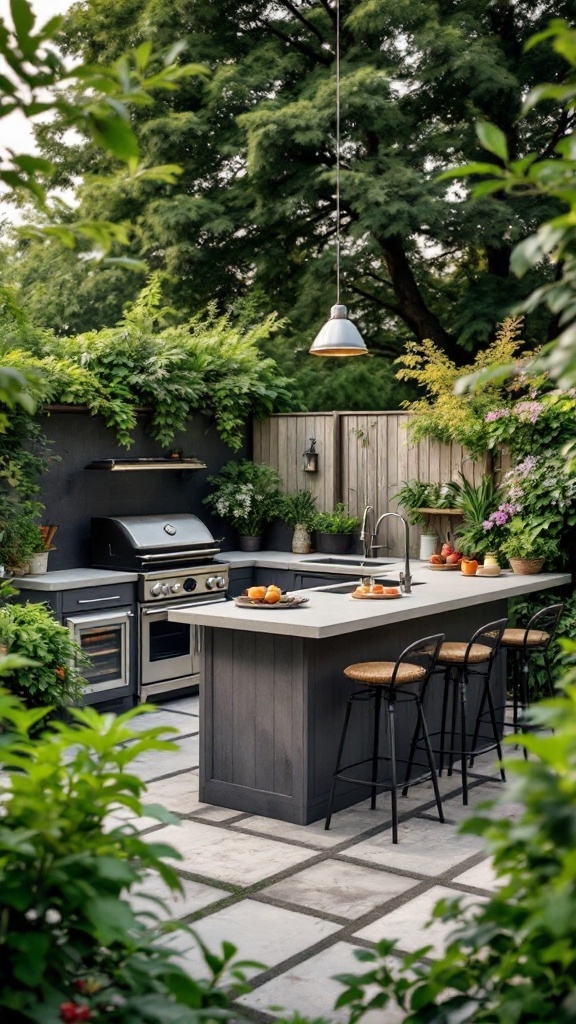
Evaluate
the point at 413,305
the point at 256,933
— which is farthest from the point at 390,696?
the point at 413,305

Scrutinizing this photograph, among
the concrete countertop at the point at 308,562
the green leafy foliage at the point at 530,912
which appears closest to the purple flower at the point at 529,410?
the concrete countertop at the point at 308,562

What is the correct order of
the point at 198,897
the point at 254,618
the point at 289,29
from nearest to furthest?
the point at 198,897
the point at 254,618
the point at 289,29

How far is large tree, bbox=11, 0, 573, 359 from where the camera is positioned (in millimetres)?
10641

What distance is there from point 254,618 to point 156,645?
8.76 ft

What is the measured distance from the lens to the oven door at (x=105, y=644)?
267 inches

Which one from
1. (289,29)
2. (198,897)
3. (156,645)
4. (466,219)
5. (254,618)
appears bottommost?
(198,897)

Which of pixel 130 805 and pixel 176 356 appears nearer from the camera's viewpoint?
pixel 130 805

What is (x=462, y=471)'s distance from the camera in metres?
7.76

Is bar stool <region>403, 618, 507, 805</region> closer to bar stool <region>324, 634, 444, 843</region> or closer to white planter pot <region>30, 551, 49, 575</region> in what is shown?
bar stool <region>324, 634, 444, 843</region>

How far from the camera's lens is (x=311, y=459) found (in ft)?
28.3

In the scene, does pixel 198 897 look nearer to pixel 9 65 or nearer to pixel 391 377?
pixel 9 65

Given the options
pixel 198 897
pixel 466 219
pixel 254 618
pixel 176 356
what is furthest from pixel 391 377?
pixel 198 897

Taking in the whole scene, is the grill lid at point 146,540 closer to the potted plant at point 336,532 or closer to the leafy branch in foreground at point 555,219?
the potted plant at point 336,532

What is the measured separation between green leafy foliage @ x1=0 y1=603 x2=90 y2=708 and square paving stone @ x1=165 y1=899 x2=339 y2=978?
2.20 metres
